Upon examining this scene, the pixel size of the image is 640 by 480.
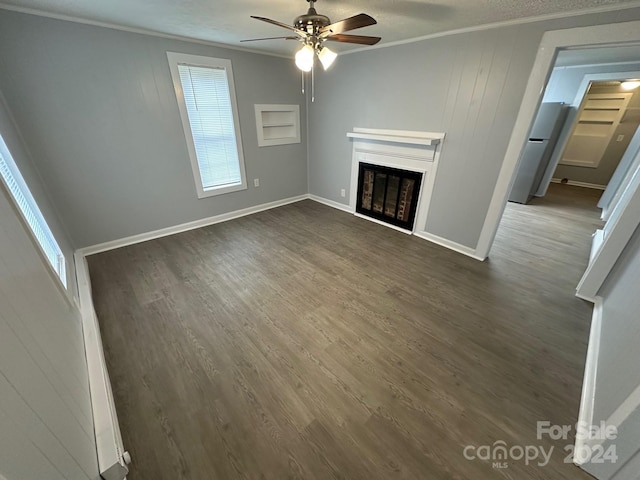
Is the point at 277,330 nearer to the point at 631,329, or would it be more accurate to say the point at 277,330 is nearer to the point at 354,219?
the point at 631,329

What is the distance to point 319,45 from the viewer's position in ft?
6.16

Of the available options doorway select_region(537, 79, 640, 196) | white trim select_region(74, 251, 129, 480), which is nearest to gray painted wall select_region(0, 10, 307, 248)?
white trim select_region(74, 251, 129, 480)

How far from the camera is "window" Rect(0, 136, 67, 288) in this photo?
60.6 inches

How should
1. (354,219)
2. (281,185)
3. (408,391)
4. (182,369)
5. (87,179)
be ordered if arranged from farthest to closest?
1. (281,185)
2. (354,219)
3. (87,179)
4. (182,369)
5. (408,391)

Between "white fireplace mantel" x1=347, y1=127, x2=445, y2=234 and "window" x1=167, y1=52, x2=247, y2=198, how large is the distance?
1.76 metres

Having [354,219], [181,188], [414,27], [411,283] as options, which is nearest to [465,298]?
[411,283]

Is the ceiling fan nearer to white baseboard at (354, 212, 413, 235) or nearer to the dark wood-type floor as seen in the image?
the dark wood-type floor

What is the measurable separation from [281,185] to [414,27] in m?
2.78

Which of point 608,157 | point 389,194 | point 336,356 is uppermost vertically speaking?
point 608,157

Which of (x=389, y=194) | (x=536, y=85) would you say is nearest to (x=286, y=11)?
(x=536, y=85)

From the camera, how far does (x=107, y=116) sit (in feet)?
8.66

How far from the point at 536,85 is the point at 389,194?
6.09ft

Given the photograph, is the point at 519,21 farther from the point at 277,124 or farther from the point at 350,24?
the point at 277,124

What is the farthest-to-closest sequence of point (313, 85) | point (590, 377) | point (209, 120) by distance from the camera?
point (313, 85)
point (209, 120)
point (590, 377)
